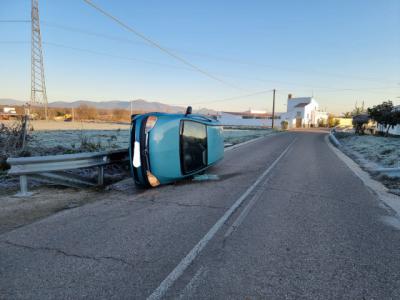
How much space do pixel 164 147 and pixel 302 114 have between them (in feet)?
247

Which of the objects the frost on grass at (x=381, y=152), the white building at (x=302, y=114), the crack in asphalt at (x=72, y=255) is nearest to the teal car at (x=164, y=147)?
the crack in asphalt at (x=72, y=255)

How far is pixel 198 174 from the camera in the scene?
27.4ft

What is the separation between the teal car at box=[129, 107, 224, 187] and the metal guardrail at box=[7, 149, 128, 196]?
1.16 m

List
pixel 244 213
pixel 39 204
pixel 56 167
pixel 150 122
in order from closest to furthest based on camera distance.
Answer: pixel 244 213, pixel 39 204, pixel 56 167, pixel 150 122

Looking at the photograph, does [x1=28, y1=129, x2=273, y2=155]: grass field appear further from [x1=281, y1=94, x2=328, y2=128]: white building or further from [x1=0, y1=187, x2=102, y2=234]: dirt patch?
[x1=281, y1=94, x2=328, y2=128]: white building

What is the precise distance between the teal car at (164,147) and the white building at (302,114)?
6743cm

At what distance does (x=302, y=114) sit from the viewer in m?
74.4

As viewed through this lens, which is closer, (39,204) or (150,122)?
(39,204)

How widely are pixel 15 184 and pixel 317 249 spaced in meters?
6.62

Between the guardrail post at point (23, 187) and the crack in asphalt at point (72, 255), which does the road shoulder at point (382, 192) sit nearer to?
the crack in asphalt at point (72, 255)

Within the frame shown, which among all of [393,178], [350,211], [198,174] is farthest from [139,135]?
[393,178]

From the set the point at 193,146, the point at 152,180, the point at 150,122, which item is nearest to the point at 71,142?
the point at 193,146

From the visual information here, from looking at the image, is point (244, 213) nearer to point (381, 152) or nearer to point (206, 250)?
point (206, 250)

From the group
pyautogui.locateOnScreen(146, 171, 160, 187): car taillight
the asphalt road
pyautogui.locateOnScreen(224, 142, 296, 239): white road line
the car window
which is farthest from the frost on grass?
pyautogui.locateOnScreen(146, 171, 160, 187): car taillight
